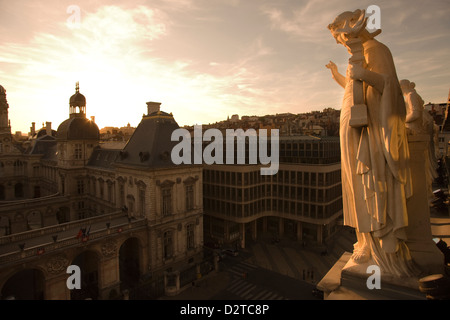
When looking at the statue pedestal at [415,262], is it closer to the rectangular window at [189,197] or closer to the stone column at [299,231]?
the rectangular window at [189,197]

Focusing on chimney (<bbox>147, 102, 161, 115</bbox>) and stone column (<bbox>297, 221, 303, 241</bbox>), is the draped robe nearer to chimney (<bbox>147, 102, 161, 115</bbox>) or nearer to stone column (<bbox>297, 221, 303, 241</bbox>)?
chimney (<bbox>147, 102, 161, 115</bbox>)

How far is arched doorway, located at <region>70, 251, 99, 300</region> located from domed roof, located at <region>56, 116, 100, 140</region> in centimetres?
2656

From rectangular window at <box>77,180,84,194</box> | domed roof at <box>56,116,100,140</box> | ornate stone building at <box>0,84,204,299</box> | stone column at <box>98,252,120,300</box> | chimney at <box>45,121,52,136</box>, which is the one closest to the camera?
ornate stone building at <box>0,84,204,299</box>

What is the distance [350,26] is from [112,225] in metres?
36.9

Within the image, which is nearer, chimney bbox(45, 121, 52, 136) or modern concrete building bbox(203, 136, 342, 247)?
modern concrete building bbox(203, 136, 342, 247)

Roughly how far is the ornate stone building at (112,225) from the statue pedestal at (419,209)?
103 ft

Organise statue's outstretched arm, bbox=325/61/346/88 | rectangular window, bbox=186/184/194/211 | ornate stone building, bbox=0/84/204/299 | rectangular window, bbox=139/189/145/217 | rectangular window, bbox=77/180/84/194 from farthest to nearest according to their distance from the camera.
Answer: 1. rectangular window, bbox=77/180/84/194
2. rectangular window, bbox=186/184/194/211
3. rectangular window, bbox=139/189/145/217
4. ornate stone building, bbox=0/84/204/299
5. statue's outstretched arm, bbox=325/61/346/88

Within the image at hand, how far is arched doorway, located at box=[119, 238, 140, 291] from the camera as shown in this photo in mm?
38228

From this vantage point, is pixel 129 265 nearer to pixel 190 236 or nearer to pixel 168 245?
pixel 168 245

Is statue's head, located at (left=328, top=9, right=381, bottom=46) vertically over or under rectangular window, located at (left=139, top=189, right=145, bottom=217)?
over

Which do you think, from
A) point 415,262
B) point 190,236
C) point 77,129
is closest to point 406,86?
point 415,262

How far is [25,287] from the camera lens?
36.2m

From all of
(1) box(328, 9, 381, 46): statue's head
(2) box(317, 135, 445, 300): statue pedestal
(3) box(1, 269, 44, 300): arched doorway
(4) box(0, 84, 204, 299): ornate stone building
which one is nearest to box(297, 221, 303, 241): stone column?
(4) box(0, 84, 204, 299): ornate stone building
